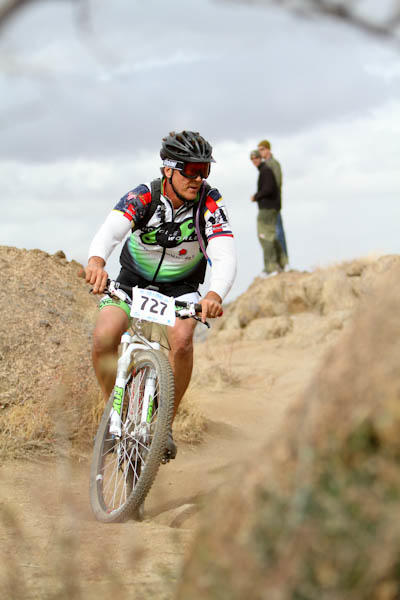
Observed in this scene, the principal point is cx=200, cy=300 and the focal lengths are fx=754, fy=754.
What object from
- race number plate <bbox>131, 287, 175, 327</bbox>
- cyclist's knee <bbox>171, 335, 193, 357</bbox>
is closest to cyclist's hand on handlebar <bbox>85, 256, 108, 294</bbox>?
race number plate <bbox>131, 287, 175, 327</bbox>

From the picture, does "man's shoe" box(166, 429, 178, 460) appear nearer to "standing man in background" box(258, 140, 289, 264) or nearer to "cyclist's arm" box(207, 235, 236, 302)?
"cyclist's arm" box(207, 235, 236, 302)

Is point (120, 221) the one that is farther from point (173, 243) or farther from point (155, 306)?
point (155, 306)

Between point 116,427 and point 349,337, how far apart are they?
10.1ft

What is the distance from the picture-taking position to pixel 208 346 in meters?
14.2

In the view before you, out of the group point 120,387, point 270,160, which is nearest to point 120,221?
point 120,387

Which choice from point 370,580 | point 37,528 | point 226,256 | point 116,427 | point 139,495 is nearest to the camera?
point 370,580

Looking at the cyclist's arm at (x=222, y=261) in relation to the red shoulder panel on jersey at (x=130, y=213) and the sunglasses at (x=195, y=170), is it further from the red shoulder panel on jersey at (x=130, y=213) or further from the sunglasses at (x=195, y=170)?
the red shoulder panel on jersey at (x=130, y=213)

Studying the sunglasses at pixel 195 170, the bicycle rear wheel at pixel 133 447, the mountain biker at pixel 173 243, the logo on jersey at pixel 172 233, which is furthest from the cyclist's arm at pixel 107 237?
the bicycle rear wheel at pixel 133 447

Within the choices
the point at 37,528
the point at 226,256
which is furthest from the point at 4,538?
the point at 226,256

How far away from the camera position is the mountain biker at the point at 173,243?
4.71 metres

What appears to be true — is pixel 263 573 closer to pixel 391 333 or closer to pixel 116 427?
pixel 391 333

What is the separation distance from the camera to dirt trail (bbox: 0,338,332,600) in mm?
2623

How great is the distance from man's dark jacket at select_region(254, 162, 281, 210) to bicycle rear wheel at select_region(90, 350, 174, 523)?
11374 millimetres

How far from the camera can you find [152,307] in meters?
4.41
